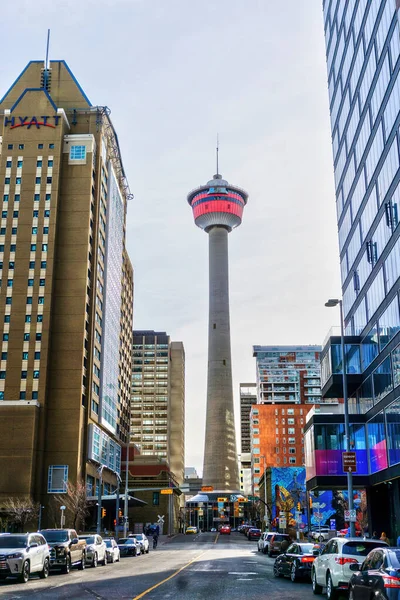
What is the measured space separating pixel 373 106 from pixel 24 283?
60423 millimetres

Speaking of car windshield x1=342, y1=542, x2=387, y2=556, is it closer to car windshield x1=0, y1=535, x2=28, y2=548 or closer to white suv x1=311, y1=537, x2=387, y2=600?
white suv x1=311, y1=537, x2=387, y2=600

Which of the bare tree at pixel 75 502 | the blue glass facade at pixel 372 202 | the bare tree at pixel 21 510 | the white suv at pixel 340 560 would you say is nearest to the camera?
the white suv at pixel 340 560

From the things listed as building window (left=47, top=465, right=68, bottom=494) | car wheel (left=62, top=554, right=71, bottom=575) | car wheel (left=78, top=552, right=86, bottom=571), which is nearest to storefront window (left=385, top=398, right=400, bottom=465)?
car wheel (left=78, top=552, right=86, bottom=571)

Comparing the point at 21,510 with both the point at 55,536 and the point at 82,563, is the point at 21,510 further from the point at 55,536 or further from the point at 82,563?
the point at 55,536

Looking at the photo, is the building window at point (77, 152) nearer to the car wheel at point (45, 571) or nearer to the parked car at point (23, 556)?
the parked car at point (23, 556)

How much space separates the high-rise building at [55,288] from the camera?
9094 cm

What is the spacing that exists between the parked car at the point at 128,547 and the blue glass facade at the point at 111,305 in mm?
50729

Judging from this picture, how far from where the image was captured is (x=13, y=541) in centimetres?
2720

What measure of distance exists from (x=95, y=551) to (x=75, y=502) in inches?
1992

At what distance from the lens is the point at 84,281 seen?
9894cm

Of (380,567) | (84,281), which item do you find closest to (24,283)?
(84,281)

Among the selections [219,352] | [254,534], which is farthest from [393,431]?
[219,352]

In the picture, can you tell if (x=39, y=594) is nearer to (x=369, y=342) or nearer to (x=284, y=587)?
(x=284, y=587)

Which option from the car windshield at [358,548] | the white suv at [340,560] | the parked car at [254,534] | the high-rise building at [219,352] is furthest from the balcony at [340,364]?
the high-rise building at [219,352]
